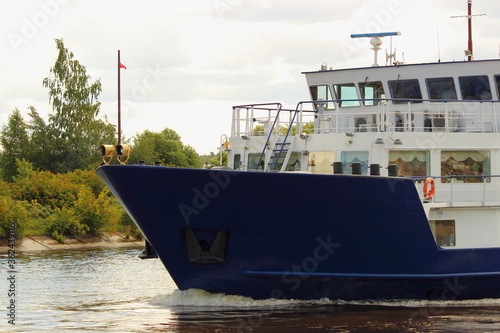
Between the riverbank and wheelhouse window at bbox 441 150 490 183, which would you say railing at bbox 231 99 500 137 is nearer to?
wheelhouse window at bbox 441 150 490 183

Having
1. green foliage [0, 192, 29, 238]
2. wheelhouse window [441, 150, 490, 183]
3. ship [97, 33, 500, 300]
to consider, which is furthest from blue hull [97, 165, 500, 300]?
green foliage [0, 192, 29, 238]

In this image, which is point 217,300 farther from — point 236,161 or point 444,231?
point 444,231

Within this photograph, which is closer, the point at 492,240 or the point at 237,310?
the point at 237,310

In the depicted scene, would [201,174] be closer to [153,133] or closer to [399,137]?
[399,137]

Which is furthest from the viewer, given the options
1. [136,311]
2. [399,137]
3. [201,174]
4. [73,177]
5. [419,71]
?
[73,177]

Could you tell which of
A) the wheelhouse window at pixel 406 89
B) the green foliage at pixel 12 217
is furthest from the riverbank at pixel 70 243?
the wheelhouse window at pixel 406 89

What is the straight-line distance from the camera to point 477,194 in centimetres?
1795

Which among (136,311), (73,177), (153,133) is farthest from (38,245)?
(153,133)

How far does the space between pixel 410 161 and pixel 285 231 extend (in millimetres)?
3600

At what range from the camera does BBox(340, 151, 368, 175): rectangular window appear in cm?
1770

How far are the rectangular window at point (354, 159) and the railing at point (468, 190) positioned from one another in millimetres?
1080

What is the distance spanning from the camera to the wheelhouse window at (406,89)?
20.0 meters

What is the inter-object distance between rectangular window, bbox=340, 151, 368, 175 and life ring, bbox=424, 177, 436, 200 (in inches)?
52.2

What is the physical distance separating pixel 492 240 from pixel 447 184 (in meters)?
1.44
